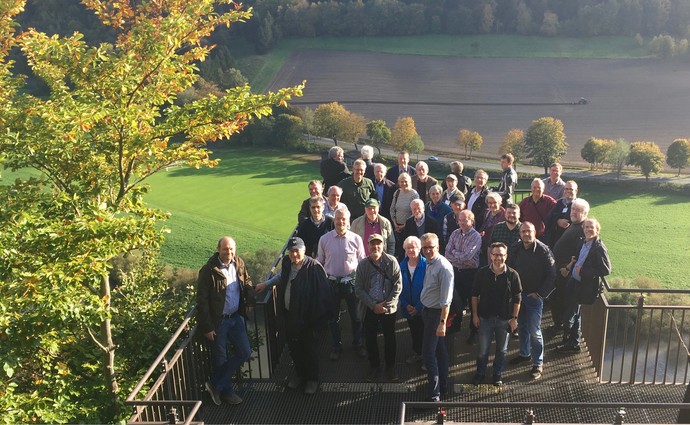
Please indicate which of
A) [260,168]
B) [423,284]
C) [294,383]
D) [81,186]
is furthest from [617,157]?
[81,186]

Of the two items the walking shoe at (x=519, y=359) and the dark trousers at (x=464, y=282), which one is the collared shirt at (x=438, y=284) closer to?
the dark trousers at (x=464, y=282)

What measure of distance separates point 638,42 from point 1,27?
96540 mm

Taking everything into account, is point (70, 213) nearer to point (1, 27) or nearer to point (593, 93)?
point (1, 27)

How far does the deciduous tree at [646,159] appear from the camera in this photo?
61312 mm

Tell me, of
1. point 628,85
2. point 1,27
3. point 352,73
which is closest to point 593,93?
point 628,85

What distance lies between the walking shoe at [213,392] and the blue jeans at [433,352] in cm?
222

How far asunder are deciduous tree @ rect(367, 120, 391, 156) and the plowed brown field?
447 cm

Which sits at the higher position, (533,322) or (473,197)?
(473,197)

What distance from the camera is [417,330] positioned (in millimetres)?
7266

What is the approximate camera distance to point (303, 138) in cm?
7488

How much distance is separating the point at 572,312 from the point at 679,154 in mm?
64297

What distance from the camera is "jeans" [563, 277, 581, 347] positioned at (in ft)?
24.5

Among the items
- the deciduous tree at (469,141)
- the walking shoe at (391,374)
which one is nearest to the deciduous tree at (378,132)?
the deciduous tree at (469,141)

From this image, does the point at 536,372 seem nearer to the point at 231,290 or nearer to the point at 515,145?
the point at 231,290
